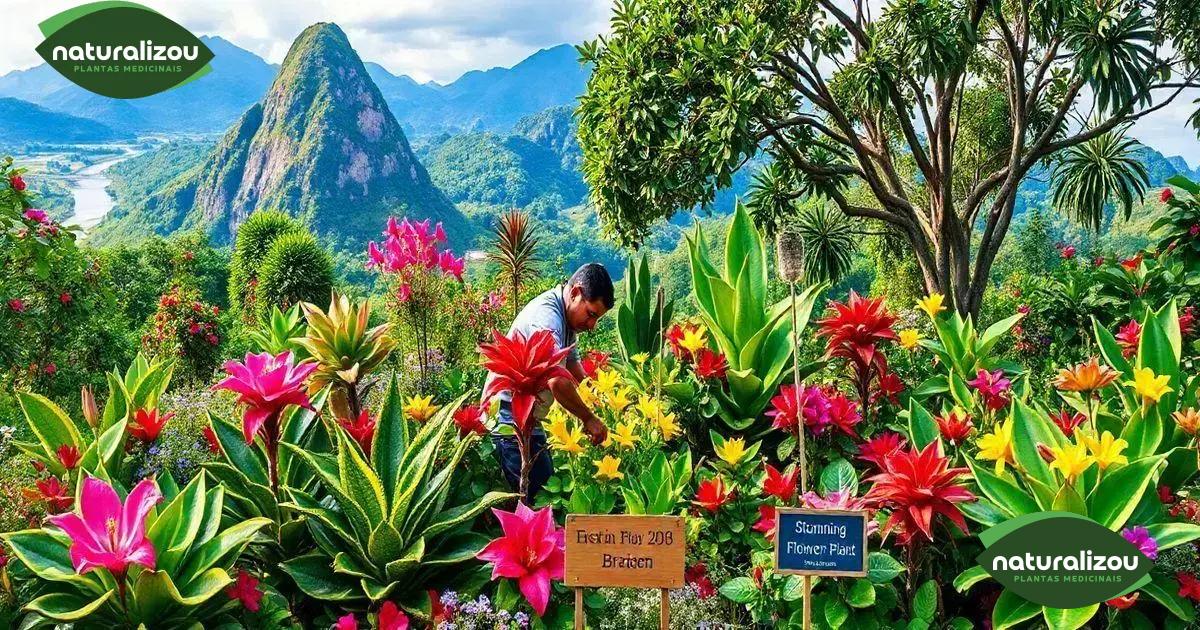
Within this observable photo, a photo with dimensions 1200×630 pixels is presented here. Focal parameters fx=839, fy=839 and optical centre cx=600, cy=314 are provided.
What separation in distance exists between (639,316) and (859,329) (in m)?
1.07

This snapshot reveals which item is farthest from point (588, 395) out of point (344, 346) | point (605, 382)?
point (344, 346)

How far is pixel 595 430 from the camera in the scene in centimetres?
254

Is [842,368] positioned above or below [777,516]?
above

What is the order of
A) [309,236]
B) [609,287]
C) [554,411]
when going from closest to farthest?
[554,411]
[609,287]
[309,236]

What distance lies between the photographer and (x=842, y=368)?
3.36 meters

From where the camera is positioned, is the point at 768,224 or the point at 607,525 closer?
the point at 607,525

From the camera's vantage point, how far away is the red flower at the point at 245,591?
2.06 m

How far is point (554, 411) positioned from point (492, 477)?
1.08 ft

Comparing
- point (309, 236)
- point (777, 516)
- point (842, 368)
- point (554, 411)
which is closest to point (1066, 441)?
point (777, 516)

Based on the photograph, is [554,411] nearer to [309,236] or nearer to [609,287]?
[609,287]

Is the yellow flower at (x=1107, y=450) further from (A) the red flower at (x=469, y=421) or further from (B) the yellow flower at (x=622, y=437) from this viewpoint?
(A) the red flower at (x=469, y=421)

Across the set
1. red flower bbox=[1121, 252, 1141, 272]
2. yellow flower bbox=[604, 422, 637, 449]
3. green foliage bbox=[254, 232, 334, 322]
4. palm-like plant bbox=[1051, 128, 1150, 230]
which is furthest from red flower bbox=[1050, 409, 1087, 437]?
green foliage bbox=[254, 232, 334, 322]

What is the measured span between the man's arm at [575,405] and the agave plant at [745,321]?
628 mm

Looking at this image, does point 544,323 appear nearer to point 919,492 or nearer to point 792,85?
point 919,492
